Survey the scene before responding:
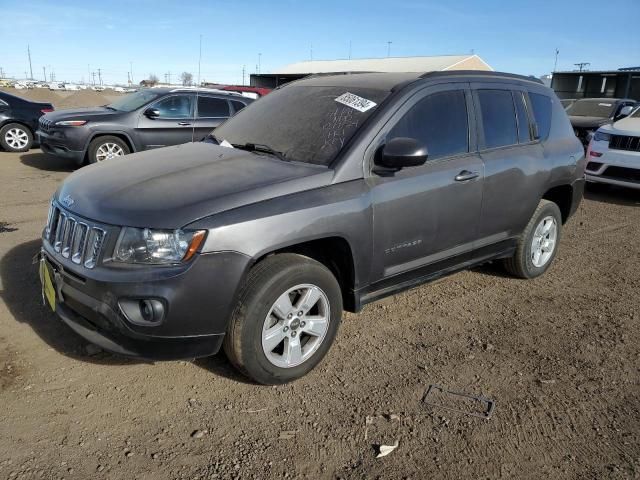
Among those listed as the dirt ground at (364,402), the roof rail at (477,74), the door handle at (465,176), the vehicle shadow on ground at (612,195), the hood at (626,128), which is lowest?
the dirt ground at (364,402)

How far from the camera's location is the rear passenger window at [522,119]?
14.3 ft

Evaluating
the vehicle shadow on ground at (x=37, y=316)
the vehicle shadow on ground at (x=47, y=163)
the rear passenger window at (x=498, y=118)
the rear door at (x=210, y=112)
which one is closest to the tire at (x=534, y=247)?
the rear passenger window at (x=498, y=118)

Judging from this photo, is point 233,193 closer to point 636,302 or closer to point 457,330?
point 457,330

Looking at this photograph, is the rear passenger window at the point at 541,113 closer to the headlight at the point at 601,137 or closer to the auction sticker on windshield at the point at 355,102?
the auction sticker on windshield at the point at 355,102

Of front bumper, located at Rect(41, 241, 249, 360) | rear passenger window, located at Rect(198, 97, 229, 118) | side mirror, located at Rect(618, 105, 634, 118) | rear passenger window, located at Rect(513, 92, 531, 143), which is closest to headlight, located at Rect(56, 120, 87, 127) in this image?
rear passenger window, located at Rect(198, 97, 229, 118)

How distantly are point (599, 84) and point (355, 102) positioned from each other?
106 ft

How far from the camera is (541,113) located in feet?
15.3

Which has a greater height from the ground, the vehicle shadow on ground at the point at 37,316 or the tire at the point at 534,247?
the tire at the point at 534,247

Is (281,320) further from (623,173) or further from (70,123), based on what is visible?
(70,123)

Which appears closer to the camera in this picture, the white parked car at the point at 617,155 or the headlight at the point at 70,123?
the white parked car at the point at 617,155

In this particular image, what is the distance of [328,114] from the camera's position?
3.57 m

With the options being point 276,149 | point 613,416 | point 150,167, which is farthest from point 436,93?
point 613,416

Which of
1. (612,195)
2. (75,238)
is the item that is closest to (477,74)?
(75,238)

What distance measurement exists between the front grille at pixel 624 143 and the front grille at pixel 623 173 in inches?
12.5
